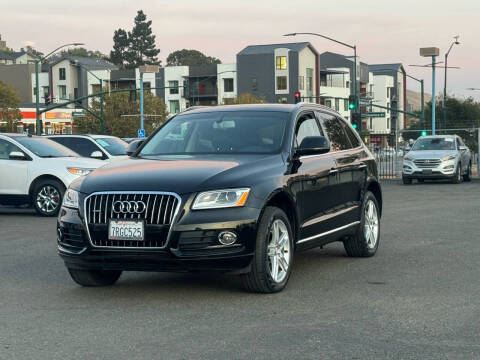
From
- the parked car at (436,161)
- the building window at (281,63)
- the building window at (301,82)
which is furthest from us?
the building window at (301,82)

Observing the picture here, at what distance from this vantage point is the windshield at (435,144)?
97.8 ft

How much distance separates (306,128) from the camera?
891 centimetres

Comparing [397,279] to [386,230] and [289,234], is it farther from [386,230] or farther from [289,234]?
[386,230]

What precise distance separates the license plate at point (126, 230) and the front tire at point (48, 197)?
32.2 ft

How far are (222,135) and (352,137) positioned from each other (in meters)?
2.30

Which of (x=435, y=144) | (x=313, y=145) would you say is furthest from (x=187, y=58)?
(x=313, y=145)

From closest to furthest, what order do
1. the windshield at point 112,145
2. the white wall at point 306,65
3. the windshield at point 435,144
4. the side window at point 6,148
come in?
1. the side window at point 6,148
2. the windshield at point 112,145
3. the windshield at point 435,144
4. the white wall at point 306,65

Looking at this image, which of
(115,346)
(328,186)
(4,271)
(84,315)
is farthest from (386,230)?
(115,346)

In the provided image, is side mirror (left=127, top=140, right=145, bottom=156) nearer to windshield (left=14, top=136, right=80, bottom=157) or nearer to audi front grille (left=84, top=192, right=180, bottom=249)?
audi front grille (left=84, top=192, right=180, bottom=249)

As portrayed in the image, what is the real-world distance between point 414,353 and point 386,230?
25.3ft

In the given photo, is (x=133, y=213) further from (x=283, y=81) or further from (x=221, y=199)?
(x=283, y=81)

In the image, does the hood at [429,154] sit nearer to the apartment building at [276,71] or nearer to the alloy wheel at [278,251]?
the alloy wheel at [278,251]

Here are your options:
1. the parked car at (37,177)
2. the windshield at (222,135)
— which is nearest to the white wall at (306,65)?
the parked car at (37,177)

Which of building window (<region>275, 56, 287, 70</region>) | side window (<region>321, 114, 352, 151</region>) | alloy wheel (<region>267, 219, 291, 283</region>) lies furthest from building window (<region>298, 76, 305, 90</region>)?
alloy wheel (<region>267, 219, 291, 283</region>)
